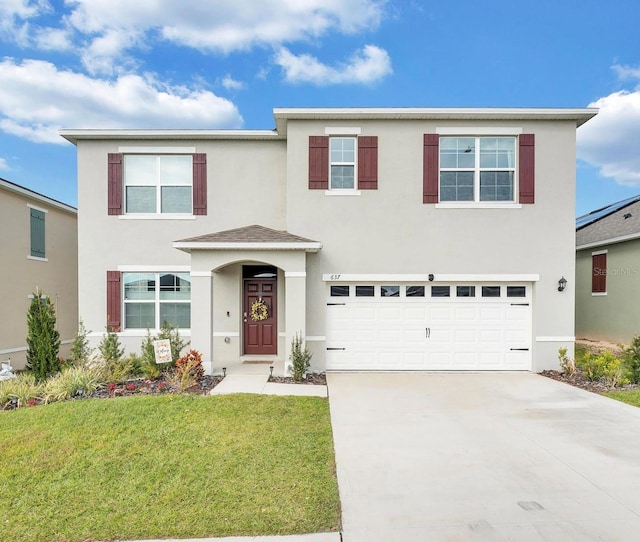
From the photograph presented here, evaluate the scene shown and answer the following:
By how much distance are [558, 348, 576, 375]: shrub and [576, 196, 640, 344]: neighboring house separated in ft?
12.8

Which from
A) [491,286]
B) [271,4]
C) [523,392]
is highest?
[271,4]

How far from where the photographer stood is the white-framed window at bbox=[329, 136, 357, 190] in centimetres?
950

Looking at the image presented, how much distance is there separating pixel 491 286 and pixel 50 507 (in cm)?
934

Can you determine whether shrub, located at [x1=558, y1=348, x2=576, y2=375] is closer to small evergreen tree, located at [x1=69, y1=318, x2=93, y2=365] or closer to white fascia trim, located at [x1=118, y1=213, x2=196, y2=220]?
white fascia trim, located at [x1=118, y1=213, x2=196, y2=220]

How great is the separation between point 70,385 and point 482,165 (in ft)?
34.2

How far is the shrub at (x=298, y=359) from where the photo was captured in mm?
8340

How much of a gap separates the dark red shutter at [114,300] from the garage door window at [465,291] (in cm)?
895

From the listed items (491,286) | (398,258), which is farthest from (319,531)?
(491,286)

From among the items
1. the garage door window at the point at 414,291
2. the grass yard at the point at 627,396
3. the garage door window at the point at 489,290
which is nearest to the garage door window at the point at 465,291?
the garage door window at the point at 489,290

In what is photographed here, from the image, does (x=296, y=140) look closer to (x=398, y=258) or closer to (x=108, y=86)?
(x=398, y=258)

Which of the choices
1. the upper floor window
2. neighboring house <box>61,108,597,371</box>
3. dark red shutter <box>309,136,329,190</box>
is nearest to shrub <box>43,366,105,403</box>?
neighboring house <box>61,108,597,371</box>

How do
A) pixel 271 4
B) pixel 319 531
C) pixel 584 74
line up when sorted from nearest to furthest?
pixel 319 531 → pixel 271 4 → pixel 584 74

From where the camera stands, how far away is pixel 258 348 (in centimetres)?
1041

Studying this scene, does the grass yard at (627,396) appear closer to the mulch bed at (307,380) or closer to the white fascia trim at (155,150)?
the mulch bed at (307,380)
